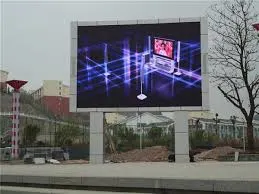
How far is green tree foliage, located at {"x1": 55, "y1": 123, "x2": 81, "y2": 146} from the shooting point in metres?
45.2

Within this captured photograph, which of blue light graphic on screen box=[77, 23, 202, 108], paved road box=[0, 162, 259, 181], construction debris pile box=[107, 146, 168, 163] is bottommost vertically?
construction debris pile box=[107, 146, 168, 163]

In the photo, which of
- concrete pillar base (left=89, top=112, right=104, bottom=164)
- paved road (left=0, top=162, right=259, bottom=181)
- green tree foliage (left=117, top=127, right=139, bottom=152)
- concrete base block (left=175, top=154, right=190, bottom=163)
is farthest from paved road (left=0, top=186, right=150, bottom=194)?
green tree foliage (left=117, top=127, right=139, bottom=152)

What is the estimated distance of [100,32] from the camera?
901 inches

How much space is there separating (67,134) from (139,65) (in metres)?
25.3

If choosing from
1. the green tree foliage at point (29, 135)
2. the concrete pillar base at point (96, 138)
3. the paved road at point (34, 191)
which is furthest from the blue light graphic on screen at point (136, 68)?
the green tree foliage at point (29, 135)

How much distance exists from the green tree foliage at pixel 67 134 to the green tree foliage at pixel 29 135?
225cm

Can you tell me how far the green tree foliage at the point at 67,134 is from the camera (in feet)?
148

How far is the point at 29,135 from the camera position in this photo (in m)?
43.1

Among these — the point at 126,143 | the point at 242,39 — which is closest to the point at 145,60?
the point at 242,39

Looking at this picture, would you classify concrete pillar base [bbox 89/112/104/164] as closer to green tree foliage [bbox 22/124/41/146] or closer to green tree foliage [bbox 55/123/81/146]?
green tree foliage [bbox 22/124/41/146]

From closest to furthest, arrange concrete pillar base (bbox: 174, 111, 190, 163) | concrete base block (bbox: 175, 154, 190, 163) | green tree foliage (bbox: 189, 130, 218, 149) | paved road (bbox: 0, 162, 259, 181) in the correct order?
paved road (bbox: 0, 162, 259, 181) → concrete base block (bbox: 175, 154, 190, 163) → concrete pillar base (bbox: 174, 111, 190, 163) → green tree foliage (bbox: 189, 130, 218, 149)

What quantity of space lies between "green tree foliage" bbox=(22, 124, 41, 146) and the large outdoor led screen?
21772mm

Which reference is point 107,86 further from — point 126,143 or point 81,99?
point 126,143

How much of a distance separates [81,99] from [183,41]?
5.50 metres
